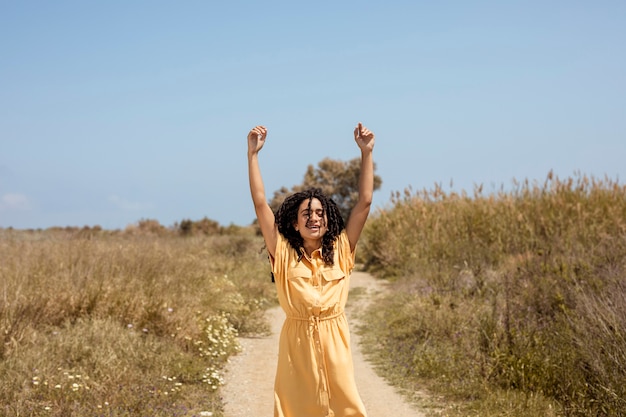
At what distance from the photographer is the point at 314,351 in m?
4.20

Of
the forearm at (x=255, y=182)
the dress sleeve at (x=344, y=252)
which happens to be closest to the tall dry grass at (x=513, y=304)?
the dress sleeve at (x=344, y=252)

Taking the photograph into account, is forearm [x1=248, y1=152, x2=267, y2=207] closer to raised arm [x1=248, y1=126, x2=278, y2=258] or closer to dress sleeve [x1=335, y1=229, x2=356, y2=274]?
raised arm [x1=248, y1=126, x2=278, y2=258]

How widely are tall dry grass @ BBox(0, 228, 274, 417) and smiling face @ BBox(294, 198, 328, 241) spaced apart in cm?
324

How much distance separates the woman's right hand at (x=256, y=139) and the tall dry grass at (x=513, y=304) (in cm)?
394

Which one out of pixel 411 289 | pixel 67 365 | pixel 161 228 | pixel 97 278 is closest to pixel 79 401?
pixel 67 365

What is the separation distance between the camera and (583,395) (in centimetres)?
660

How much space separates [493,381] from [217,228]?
29940mm

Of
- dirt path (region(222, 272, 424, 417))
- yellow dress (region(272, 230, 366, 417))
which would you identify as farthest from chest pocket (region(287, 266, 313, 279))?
dirt path (region(222, 272, 424, 417))

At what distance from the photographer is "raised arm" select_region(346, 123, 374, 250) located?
14.6ft

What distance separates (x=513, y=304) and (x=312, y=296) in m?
6.01

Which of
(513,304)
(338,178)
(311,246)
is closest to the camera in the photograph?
(311,246)

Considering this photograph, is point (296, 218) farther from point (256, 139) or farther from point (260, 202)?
point (256, 139)

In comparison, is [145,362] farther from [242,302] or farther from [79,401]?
[242,302]

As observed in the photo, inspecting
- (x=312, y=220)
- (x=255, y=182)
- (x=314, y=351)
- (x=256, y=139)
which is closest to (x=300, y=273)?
(x=312, y=220)
